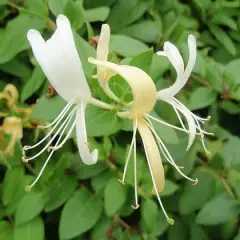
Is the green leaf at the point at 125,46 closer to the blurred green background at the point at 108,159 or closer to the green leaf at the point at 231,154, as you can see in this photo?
the blurred green background at the point at 108,159

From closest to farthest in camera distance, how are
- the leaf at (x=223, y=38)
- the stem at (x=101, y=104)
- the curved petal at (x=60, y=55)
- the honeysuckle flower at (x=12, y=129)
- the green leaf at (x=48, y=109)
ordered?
the curved petal at (x=60, y=55) → the stem at (x=101, y=104) → the green leaf at (x=48, y=109) → the honeysuckle flower at (x=12, y=129) → the leaf at (x=223, y=38)

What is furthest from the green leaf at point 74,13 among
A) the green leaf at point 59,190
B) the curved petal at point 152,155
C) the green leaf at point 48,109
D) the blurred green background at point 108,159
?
the curved petal at point 152,155

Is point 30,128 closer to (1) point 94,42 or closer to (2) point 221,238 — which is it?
(1) point 94,42

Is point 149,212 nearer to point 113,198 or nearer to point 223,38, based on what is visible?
point 113,198

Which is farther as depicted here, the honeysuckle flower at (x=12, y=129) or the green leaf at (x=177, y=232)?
the green leaf at (x=177, y=232)

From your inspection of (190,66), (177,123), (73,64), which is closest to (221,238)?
(177,123)

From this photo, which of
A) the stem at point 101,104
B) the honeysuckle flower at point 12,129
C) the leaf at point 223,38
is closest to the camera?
the stem at point 101,104

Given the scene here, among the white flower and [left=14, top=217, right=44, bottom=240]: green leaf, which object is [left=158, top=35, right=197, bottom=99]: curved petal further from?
[left=14, top=217, right=44, bottom=240]: green leaf
